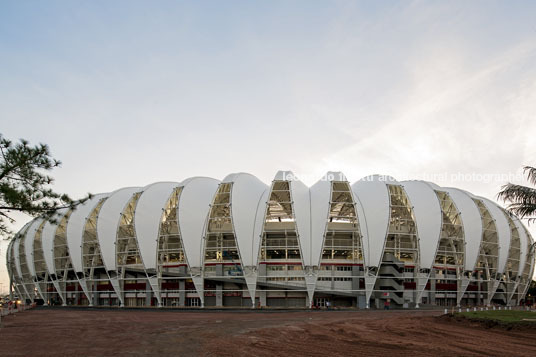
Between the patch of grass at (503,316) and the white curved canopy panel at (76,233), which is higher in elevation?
the white curved canopy panel at (76,233)

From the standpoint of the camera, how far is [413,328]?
26281 mm

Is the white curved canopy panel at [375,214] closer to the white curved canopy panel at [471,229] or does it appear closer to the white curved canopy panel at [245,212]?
the white curved canopy panel at [471,229]

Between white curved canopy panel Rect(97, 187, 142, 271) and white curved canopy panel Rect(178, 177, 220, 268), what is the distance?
9890mm

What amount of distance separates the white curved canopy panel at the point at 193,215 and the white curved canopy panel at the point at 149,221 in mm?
2860

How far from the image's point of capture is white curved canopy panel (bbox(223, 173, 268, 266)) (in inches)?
2256

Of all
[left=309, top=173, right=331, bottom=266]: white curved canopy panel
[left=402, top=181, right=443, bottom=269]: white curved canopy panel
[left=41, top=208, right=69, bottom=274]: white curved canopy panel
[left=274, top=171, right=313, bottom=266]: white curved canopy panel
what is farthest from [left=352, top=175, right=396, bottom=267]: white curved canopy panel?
[left=41, top=208, right=69, bottom=274]: white curved canopy panel

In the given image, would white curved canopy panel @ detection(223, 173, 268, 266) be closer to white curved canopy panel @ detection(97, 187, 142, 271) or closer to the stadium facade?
the stadium facade

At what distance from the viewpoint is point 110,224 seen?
6600 cm

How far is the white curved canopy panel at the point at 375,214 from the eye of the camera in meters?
57.5

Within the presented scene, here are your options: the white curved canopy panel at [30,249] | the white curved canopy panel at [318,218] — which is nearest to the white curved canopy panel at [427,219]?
the white curved canopy panel at [318,218]

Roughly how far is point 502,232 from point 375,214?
22085 millimetres

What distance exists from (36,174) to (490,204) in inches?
2784

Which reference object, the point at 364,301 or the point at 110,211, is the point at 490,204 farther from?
the point at 110,211

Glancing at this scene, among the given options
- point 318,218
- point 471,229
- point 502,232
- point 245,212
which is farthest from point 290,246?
point 502,232
